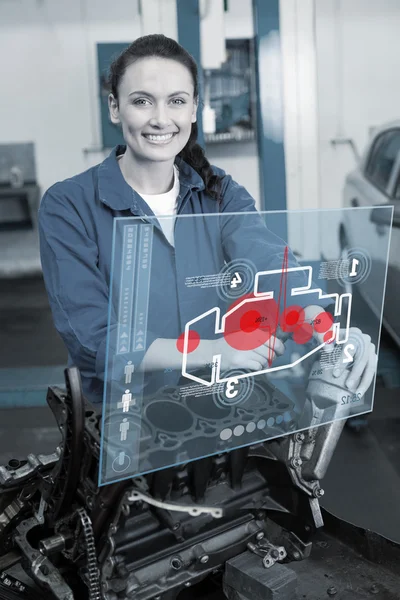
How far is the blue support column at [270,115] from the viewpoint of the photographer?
350 cm

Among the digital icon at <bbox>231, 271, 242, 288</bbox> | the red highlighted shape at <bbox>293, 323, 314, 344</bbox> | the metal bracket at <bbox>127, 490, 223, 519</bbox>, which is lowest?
the metal bracket at <bbox>127, 490, 223, 519</bbox>

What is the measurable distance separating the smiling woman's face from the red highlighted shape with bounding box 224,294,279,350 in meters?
0.46

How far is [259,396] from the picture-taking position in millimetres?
1424

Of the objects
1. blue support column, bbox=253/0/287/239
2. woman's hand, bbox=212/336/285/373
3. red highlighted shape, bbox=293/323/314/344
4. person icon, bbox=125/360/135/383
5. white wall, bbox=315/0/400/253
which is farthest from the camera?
white wall, bbox=315/0/400/253

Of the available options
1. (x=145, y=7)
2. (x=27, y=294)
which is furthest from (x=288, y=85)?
(x=27, y=294)

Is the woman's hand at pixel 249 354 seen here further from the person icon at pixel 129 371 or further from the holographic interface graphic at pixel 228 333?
the person icon at pixel 129 371

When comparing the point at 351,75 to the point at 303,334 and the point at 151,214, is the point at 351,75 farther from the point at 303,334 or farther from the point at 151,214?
Answer: the point at 303,334

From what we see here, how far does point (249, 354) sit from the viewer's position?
135cm

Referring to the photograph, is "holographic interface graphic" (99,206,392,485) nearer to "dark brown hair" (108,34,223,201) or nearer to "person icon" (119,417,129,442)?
"person icon" (119,417,129,442)

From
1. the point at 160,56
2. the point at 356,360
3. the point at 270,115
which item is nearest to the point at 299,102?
the point at 270,115

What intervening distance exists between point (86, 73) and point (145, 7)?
96.9 inches

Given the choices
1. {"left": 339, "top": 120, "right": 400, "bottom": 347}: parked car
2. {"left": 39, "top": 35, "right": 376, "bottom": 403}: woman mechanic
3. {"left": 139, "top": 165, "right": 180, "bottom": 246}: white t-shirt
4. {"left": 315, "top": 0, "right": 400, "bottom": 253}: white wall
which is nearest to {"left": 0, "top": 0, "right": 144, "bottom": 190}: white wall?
{"left": 315, "top": 0, "right": 400, "bottom": 253}: white wall

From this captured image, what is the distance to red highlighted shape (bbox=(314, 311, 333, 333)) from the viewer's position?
4.72ft

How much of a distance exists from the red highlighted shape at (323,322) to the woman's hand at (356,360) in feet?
0.15
